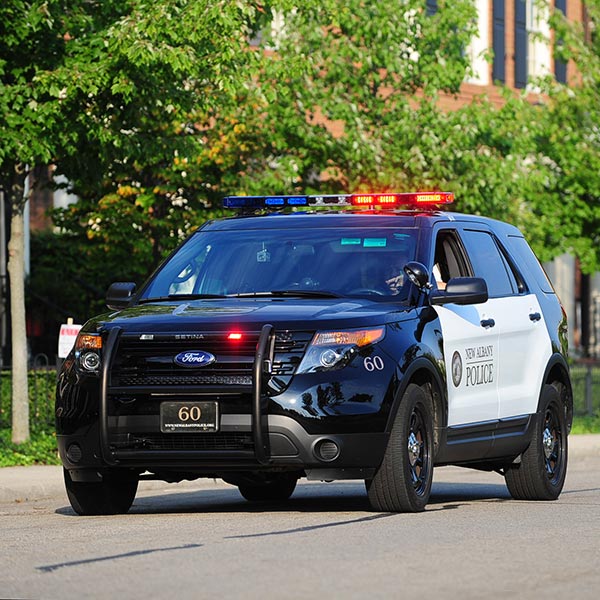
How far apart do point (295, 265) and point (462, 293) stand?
1148 mm

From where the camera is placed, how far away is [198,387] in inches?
404

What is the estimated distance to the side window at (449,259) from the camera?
12016mm

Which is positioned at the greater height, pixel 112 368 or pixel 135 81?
pixel 135 81

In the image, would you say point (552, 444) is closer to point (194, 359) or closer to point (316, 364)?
point (316, 364)

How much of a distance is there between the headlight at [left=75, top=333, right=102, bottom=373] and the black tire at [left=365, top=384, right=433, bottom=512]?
6.13 feet

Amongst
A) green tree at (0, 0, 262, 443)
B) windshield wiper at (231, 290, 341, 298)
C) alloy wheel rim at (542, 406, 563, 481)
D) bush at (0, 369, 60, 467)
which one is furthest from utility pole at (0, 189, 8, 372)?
windshield wiper at (231, 290, 341, 298)

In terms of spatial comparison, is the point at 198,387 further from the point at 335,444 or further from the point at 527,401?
the point at 527,401

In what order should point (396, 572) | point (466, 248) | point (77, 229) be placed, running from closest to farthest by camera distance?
point (396, 572) → point (466, 248) → point (77, 229)

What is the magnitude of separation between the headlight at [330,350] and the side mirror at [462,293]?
106 cm

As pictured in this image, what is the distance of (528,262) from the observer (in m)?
13.5

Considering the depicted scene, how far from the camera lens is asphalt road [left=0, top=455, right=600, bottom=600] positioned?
7.45 m

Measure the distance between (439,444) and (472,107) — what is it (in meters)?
16.0

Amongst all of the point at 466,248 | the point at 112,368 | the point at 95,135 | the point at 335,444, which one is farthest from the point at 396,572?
the point at 95,135

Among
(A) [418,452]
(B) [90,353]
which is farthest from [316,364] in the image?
(B) [90,353]
